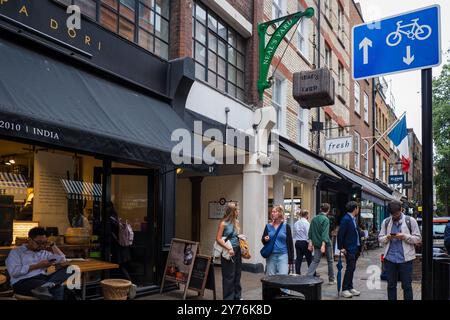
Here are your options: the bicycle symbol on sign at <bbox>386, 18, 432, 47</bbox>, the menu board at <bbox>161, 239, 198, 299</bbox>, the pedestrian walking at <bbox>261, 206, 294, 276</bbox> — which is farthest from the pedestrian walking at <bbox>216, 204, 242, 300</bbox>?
the bicycle symbol on sign at <bbox>386, 18, 432, 47</bbox>

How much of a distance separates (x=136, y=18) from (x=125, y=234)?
417 centimetres

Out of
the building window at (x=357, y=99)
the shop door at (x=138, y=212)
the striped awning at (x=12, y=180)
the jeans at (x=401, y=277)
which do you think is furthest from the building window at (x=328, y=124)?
the striped awning at (x=12, y=180)

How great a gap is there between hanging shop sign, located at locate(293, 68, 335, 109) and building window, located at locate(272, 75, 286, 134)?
2148 mm

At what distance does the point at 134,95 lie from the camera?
827cm

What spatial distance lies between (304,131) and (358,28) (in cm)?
1275

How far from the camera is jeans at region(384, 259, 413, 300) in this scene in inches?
268

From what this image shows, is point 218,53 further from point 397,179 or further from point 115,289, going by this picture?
point 397,179

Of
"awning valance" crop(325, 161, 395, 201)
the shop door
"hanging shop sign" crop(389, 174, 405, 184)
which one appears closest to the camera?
the shop door

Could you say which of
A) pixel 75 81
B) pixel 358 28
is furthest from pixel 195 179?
pixel 358 28

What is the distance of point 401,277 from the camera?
6914 millimetres

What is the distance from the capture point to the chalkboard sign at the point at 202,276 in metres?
8.07

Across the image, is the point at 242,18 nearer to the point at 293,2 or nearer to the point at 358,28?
the point at 293,2

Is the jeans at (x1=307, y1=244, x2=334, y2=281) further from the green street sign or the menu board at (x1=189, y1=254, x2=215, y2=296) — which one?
the green street sign

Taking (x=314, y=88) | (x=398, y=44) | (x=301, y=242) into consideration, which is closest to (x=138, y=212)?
(x=301, y=242)
